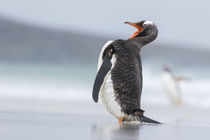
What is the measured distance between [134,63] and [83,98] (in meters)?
8.15

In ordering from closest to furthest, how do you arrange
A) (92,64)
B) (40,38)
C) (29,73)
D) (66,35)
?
(29,73) → (92,64) → (40,38) → (66,35)

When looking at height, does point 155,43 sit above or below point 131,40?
above

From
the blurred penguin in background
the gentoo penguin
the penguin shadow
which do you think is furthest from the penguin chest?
the blurred penguin in background

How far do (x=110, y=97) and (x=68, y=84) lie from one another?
32.9ft

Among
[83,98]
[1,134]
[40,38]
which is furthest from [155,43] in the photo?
[1,134]

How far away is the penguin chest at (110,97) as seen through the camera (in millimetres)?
6020

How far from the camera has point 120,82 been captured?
6.04 m

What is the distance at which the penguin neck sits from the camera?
6355 millimetres

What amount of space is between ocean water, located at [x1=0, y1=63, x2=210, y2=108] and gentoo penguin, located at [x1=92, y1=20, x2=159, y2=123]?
606cm

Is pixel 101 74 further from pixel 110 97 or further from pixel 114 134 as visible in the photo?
pixel 114 134

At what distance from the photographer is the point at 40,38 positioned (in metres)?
27.7

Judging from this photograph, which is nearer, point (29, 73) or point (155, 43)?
point (29, 73)

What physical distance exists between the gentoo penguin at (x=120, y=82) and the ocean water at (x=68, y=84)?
6.06 meters

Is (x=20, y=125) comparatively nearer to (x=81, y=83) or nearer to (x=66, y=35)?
(x=81, y=83)
